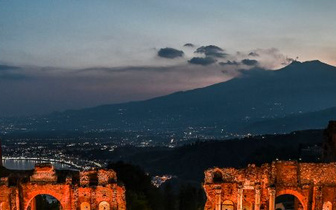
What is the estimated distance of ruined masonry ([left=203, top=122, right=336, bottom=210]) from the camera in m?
27.0

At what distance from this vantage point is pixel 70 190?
27.0m

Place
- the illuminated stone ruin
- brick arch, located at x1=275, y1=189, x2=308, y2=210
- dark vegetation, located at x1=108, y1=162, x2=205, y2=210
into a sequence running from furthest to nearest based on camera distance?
dark vegetation, located at x1=108, y1=162, x2=205, y2=210 < brick arch, located at x1=275, y1=189, x2=308, y2=210 < the illuminated stone ruin

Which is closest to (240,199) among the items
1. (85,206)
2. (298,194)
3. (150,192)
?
(298,194)

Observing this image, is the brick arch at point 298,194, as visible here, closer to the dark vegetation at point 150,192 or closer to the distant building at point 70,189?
the distant building at point 70,189

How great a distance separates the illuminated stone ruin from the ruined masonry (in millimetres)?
5916

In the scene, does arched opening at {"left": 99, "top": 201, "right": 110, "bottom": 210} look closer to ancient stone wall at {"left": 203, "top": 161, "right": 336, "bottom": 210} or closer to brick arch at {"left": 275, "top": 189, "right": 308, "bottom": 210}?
ancient stone wall at {"left": 203, "top": 161, "right": 336, "bottom": 210}

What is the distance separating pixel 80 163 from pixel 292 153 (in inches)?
2787

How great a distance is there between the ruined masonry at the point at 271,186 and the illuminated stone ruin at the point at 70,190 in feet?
19.4

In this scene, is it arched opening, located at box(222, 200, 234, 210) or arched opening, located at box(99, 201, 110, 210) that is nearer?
arched opening, located at box(99, 201, 110, 210)

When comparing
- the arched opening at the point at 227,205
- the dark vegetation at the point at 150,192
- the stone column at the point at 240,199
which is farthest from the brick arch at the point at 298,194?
the dark vegetation at the point at 150,192

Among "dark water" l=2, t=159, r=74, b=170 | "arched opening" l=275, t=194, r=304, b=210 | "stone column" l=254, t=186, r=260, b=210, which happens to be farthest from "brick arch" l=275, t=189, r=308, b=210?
"dark water" l=2, t=159, r=74, b=170

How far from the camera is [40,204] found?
118 feet

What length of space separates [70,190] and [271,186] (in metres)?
12.5

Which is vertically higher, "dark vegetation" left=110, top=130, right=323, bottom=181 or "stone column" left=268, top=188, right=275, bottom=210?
"dark vegetation" left=110, top=130, right=323, bottom=181
